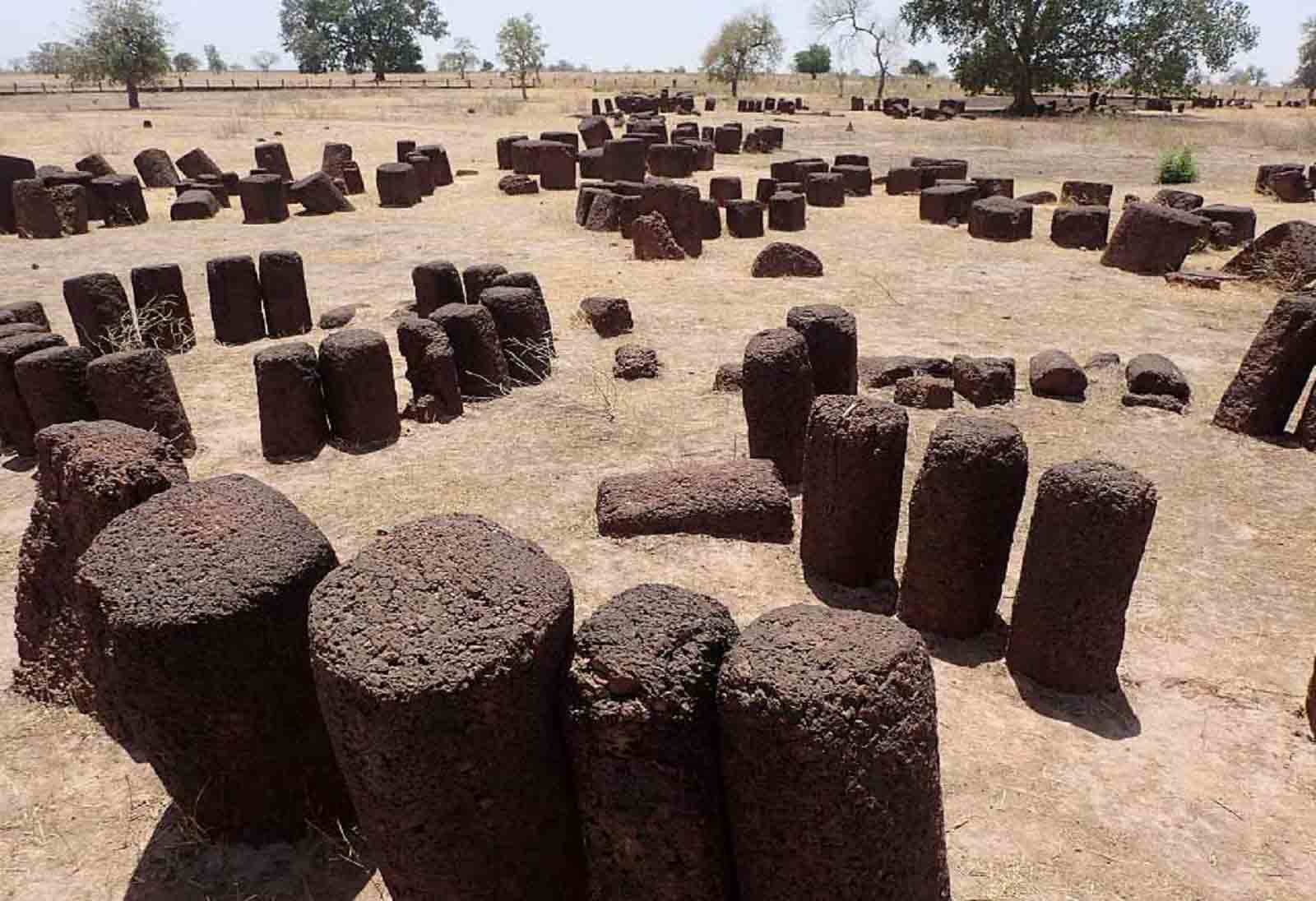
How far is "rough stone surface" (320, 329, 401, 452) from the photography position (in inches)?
322

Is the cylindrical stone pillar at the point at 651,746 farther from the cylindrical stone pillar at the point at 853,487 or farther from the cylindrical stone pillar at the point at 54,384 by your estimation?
the cylindrical stone pillar at the point at 54,384

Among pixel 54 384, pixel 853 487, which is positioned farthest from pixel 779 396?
pixel 54 384

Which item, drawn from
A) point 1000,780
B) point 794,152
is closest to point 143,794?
point 1000,780

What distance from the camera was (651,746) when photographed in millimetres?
2918

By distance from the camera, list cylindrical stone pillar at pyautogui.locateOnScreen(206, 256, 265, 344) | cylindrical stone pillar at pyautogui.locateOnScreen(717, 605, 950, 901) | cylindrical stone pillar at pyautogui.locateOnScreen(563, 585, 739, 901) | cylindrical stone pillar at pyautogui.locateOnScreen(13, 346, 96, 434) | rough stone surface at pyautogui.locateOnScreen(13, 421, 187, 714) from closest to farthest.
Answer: cylindrical stone pillar at pyautogui.locateOnScreen(717, 605, 950, 901)
cylindrical stone pillar at pyautogui.locateOnScreen(563, 585, 739, 901)
rough stone surface at pyautogui.locateOnScreen(13, 421, 187, 714)
cylindrical stone pillar at pyautogui.locateOnScreen(13, 346, 96, 434)
cylindrical stone pillar at pyautogui.locateOnScreen(206, 256, 265, 344)

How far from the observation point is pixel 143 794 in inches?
175

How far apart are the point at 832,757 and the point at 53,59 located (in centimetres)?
9031

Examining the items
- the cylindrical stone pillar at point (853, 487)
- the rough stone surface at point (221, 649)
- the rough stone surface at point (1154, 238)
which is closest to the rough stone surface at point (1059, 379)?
the cylindrical stone pillar at point (853, 487)

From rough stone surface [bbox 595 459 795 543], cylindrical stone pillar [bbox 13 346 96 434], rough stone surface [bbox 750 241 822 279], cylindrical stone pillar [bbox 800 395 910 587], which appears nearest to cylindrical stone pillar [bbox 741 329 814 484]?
rough stone surface [bbox 595 459 795 543]

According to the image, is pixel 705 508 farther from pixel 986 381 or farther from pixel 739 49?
pixel 739 49

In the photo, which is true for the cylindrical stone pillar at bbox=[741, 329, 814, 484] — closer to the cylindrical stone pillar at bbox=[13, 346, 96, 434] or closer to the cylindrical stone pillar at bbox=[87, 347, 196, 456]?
the cylindrical stone pillar at bbox=[87, 347, 196, 456]

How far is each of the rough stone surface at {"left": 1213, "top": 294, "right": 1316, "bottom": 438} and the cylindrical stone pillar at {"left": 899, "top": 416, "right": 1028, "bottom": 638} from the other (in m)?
4.34

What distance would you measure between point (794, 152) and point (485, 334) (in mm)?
21373

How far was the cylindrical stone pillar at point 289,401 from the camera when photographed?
26.3 feet
